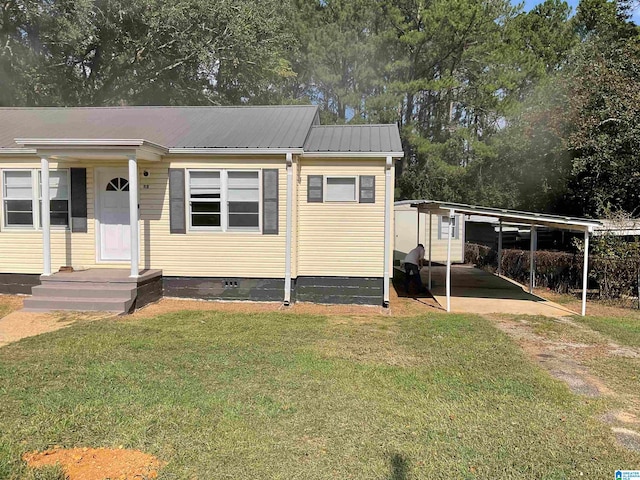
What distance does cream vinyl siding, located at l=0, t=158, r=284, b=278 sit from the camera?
29.9 feet

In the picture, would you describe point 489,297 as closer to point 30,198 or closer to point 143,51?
point 30,198

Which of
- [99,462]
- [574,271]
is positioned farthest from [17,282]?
[574,271]

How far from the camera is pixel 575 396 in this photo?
4625 millimetres

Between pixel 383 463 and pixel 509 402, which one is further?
pixel 509 402

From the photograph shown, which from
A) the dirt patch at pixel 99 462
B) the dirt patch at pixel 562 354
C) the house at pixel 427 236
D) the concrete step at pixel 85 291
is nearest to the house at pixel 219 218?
the concrete step at pixel 85 291

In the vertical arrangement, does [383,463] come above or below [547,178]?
below

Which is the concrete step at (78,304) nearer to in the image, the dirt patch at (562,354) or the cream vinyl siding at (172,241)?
the cream vinyl siding at (172,241)

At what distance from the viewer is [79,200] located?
9398mm

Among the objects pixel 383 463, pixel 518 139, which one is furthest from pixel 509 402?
pixel 518 139

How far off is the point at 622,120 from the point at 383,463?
12.6 m

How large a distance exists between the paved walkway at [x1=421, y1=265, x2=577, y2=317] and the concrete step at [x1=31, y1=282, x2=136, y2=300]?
629cm

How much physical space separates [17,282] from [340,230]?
681 cm

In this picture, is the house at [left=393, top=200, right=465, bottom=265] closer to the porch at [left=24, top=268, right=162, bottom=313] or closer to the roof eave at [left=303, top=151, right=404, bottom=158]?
the roof eave at [left=303, top=151, right=404, bottom=158]

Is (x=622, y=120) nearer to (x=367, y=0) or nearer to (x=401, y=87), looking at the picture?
(x=401, y=87)
